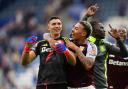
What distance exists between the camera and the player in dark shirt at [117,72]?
24.3 feet

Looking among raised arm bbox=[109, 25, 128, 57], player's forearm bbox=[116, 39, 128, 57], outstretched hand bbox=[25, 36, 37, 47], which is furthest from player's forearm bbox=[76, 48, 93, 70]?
player's forearm bbox=[116, 39, 128, 57]

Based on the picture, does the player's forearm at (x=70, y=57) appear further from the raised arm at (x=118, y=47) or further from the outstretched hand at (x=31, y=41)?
the raised arm at (x=118, y=47)

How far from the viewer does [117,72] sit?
24.3 ft

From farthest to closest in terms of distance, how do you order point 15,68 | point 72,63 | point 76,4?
1. point 76,4
2. point 15,68
3. point 72,63

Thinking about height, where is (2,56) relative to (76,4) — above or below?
below

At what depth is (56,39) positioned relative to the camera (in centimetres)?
590

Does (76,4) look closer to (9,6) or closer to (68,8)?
(68,8)

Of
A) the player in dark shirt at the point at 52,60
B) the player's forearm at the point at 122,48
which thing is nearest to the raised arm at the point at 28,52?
the player in dark shirt at the point at 52,60

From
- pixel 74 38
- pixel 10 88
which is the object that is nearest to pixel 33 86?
pixel 10 88

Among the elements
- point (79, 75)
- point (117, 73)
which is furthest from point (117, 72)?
point (79, 75)

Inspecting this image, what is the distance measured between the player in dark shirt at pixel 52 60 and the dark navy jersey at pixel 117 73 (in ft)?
5.49

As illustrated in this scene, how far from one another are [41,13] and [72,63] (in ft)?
29.6

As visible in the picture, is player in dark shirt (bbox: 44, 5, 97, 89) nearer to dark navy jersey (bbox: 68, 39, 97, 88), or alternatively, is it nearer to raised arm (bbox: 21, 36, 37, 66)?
dark navy jersey (bbox: 68, 39, 97, 88)

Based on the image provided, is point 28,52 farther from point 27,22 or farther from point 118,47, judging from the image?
point 27,22
